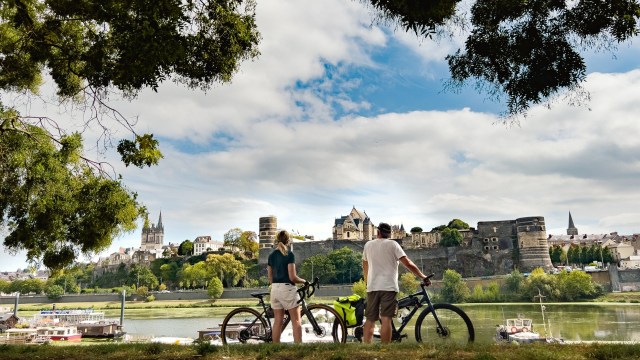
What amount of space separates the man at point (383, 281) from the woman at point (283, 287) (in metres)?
1.00

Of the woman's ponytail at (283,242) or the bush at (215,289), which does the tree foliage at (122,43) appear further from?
the bush at (215,289)

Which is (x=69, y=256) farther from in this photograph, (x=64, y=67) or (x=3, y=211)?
(x=64, y=67)

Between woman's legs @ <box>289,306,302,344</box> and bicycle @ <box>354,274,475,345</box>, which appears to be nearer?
bicycle @ <box>354,274,475,345</box>

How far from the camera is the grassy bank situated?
15.3ft

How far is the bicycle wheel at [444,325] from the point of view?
6094 millimetres

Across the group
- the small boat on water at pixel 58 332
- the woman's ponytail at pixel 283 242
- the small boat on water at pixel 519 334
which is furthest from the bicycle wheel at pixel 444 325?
the small boat on water at pixel 58 332

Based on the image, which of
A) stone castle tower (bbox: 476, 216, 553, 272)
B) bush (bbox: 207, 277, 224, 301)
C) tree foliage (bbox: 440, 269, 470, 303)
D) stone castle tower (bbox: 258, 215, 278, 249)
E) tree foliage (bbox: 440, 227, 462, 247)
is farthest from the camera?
stone castle tower (bbox: 258, 215, 278, 249)

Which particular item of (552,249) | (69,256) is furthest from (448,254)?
(69,256)

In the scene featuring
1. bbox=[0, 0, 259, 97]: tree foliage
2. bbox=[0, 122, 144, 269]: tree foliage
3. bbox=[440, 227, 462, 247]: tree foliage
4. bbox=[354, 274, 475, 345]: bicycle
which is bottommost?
bbox=[354, 274, 475, 345]: bicycle

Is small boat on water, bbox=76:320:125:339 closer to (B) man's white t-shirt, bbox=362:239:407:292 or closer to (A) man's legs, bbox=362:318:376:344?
(A) man's legs, bbox=362:318:376:344

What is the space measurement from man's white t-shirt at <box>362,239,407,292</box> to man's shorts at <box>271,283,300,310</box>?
108 centimetres

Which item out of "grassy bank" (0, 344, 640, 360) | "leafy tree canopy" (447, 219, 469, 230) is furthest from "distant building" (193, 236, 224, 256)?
"grassy bank" (0, 344, 640, 360)

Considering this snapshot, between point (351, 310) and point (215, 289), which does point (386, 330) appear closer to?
point (351, 310)

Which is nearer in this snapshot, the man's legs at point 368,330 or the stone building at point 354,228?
the man's legs at point 368,330
